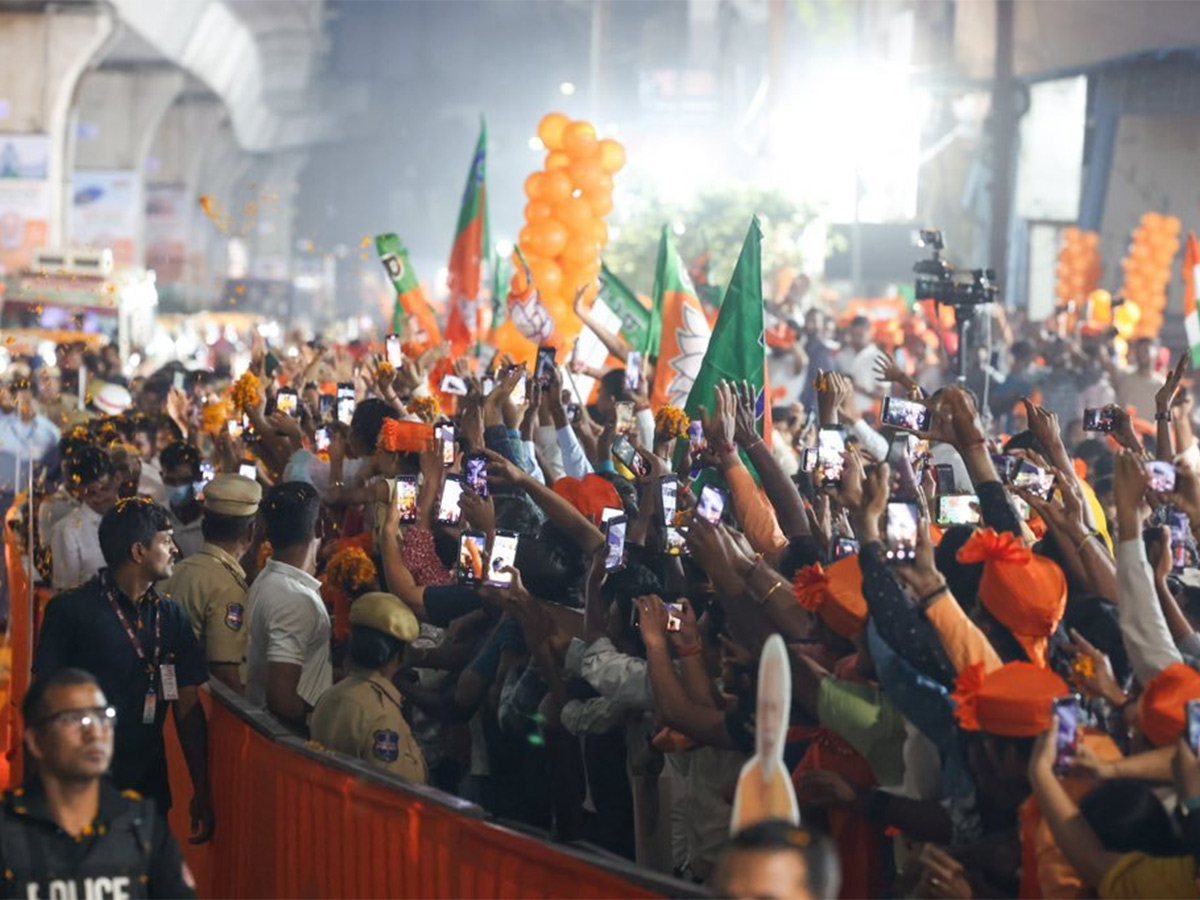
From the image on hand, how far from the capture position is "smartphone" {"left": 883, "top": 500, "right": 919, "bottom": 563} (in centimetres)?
577

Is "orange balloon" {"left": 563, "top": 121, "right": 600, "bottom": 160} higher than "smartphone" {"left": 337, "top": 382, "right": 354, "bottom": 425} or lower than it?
higher

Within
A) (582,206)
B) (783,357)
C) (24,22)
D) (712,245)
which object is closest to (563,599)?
(783,357)

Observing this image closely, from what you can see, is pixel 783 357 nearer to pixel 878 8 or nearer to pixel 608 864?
pixel 608 864

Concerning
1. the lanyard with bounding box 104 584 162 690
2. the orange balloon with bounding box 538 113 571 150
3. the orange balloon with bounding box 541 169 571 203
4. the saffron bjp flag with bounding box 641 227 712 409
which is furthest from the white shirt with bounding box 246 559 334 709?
the orange balloon with bounding box 538 113 571 150

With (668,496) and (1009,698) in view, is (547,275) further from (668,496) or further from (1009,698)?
(1009,698)

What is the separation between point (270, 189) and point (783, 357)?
8889cm

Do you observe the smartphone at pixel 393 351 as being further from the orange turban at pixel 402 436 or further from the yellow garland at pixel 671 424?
the yellow garland at pixel 671 424

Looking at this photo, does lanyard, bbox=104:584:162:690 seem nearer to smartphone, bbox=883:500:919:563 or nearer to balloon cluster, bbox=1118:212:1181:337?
smartphone, bbox=883:500:919:563

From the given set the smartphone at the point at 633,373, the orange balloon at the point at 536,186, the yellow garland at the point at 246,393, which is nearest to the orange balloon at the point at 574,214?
the orange balloon at the point at 536,186

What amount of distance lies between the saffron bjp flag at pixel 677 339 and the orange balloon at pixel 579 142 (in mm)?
7368

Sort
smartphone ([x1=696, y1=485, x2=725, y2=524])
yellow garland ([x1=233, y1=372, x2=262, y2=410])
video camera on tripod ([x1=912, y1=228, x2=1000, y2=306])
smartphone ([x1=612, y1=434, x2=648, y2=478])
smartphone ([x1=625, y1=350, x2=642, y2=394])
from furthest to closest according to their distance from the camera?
video camera on tripod ([x1=912, y1=228, x2=1000, y2=306])
smartphone ([x1=625, y1=350, x2=642, y2=394])
yellow garland ([x1=233, y1=372, x2=262, y2=410])
smartphone ([x1=612, y1=434, x2=648, y2=478])
smartphone ([x1=696, y1=485, x2=725, y2=524])

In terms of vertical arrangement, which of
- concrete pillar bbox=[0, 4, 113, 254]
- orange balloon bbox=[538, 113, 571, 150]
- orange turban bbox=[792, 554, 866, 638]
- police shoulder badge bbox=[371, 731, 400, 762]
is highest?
concrete pillar bbox=[0, 4, 113, 254]

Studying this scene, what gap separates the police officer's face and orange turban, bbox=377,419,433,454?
436 centimetres

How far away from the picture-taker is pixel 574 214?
66.8 feet
